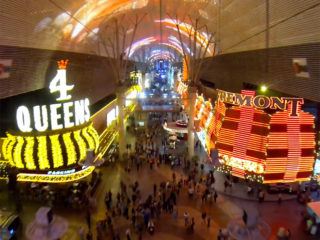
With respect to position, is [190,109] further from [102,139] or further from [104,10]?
[104,10]

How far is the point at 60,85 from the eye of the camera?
14000 mm

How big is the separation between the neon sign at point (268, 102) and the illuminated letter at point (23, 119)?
863 cm

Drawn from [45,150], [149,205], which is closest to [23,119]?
[45,150]

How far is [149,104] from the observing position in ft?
96.3

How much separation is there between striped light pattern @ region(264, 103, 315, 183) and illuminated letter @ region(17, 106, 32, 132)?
9781 mm

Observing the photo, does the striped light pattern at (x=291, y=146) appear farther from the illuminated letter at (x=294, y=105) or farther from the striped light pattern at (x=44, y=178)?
the striped light pattern at (x=44, y=178)

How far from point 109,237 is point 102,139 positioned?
8.19 meters

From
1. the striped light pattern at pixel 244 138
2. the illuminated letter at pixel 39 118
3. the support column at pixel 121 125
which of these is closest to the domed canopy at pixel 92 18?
the illuminated letter at pixel 39 118

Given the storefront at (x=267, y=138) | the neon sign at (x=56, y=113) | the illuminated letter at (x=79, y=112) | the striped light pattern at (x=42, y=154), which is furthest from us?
the illuminated letter at (x=79, y=112)

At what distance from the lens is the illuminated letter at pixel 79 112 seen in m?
14.0

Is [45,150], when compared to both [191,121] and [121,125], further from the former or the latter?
[191,121]

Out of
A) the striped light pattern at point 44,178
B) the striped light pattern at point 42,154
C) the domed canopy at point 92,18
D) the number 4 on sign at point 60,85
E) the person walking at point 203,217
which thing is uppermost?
the domed canopy at point 92,18

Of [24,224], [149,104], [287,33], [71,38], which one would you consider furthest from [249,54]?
[149,104]

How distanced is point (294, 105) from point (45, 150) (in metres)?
10.2
